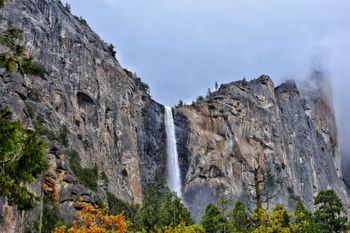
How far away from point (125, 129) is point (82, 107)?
9315 millimetres

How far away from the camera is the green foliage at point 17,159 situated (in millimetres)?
9758

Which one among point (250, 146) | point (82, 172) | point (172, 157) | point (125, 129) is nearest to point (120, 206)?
point (82, 172)

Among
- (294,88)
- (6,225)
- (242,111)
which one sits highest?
(294,88)

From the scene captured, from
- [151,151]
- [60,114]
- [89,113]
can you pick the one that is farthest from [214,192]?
[60,114]

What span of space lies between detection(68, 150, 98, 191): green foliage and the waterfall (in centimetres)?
2266

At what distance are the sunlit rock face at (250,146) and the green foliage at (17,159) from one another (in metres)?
61.1

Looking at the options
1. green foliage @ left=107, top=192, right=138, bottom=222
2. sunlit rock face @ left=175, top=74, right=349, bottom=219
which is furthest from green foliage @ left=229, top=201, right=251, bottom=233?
sunlit rock face @ left=175, top=74, right=349, bottom=219

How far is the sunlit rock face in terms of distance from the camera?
268ft

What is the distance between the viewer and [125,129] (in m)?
74.5

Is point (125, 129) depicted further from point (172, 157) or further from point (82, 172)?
point (82, 172)

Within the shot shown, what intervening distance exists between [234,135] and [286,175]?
49.4 ft

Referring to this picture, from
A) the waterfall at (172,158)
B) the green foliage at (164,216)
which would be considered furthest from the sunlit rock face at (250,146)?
the green foliage at (164,216)

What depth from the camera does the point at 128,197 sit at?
67.0 meters

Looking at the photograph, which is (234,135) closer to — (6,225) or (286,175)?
(286,175)
